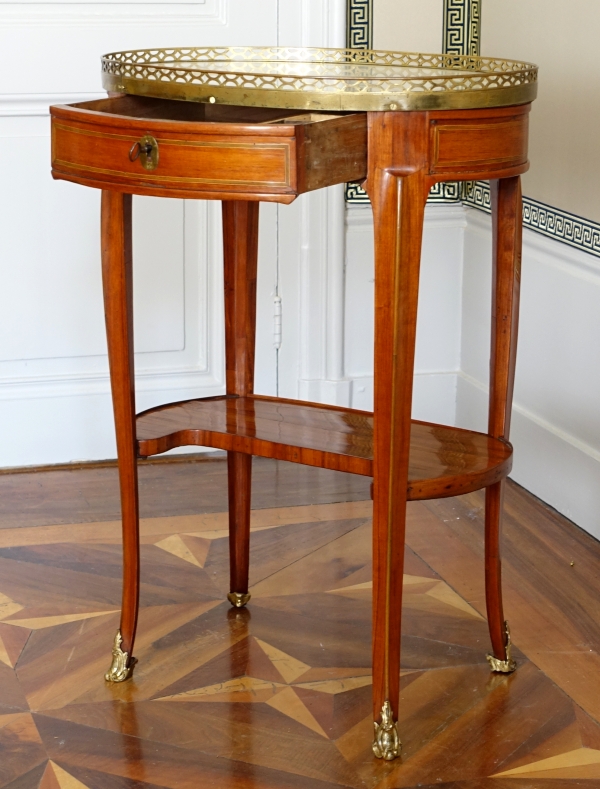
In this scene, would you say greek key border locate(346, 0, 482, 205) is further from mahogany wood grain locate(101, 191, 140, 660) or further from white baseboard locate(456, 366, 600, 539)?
mahogany wood grain locate(101, 191, 140, 660)

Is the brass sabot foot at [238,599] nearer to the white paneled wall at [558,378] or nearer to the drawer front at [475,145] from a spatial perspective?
the white paneled wall at [558,378]

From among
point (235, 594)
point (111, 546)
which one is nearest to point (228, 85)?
point (235, 594)

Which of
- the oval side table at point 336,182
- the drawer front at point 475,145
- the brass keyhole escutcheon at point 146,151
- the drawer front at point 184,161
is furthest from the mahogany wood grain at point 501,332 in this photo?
the brass keyhole escutcheon at point 146,151

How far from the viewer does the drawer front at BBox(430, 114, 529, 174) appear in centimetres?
171

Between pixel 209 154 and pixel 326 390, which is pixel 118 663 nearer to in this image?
pixel 209 154

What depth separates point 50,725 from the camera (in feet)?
6.52

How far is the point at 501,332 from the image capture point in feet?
6.60

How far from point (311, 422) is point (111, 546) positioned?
2.74 feet

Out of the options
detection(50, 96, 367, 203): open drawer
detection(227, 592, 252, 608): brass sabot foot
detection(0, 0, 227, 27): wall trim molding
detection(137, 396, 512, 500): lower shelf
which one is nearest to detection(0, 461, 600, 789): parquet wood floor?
detection(227, 592, 252, 608): brass sabot foot

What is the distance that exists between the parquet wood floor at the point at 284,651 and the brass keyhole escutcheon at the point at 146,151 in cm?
99

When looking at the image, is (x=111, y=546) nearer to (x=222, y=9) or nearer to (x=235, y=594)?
(x=235, y=594)

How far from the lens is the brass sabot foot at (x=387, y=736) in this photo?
6.17 feet

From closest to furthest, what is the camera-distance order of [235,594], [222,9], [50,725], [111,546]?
[50,725] → [235,594] → [111,546] → [222,9]

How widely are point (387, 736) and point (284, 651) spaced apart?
0.40 meters
